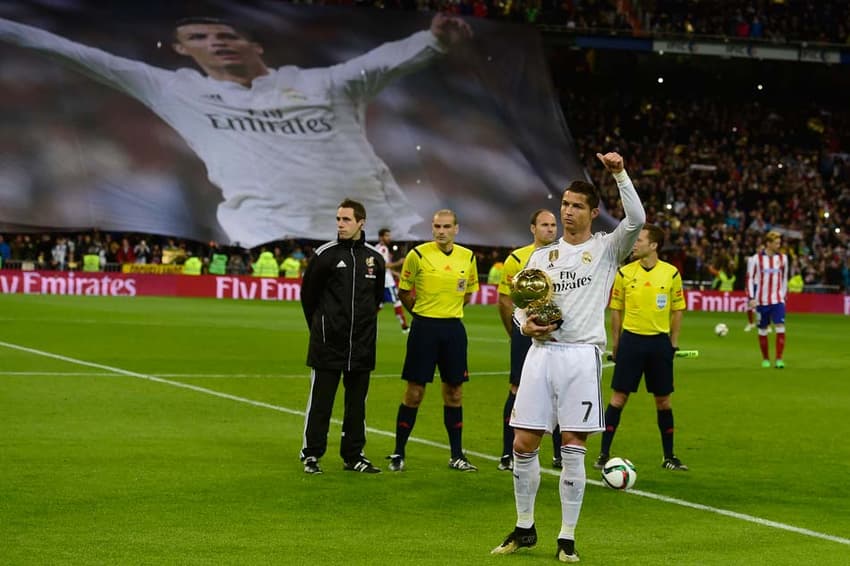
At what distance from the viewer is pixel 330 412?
488 inches

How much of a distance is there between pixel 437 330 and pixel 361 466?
1476mm

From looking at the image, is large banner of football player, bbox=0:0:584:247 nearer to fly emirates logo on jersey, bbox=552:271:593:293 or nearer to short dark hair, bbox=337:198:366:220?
short dark hair, bbox=337:198:366:220

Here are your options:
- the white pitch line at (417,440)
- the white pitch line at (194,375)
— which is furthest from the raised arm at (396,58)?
the white pitch line at (194,375)

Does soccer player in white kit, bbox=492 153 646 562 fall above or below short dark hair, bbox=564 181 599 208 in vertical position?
below

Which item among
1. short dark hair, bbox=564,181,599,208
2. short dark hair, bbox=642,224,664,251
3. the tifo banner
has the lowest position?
the tifo banner

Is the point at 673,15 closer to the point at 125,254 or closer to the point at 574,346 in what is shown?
the point at 125,254

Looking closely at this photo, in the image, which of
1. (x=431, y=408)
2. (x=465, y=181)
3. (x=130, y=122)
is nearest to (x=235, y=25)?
(x=130, y=122)

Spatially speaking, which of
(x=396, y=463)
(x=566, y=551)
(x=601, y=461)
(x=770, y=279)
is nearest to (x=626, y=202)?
(x=566, y=551)

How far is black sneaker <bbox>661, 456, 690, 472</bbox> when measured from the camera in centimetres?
1284

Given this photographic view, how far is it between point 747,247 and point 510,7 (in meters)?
16.3

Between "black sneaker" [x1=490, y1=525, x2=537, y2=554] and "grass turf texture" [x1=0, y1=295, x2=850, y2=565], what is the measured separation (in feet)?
0.27

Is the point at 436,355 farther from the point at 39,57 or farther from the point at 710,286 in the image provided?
the point at 39,57

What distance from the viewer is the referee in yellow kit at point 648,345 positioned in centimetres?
1309

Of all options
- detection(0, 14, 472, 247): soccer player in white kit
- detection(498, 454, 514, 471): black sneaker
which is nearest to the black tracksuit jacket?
detection(498, 454, 514, 471): black sneaker
